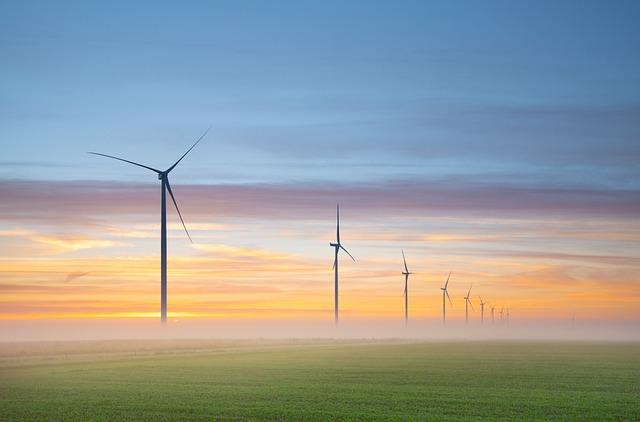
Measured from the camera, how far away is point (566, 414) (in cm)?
3894

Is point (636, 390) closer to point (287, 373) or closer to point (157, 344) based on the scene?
point (287, 373)

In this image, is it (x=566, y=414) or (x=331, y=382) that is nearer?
(x=566, y=414)

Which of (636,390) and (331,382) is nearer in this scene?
(636,390)

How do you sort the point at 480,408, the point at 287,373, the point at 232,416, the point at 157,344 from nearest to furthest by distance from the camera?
the point at 232,416 < the point at 480,408 < the point at 287,373 < the point at 157,344

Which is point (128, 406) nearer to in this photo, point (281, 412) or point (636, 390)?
point (281, 412)

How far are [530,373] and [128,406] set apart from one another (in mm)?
36019

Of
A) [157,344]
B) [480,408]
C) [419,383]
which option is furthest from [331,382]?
[157,344]

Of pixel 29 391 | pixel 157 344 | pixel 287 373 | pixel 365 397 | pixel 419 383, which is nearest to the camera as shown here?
pixel 365 397

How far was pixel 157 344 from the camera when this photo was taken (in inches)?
4771

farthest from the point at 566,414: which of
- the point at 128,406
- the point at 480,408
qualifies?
the point at 128,406

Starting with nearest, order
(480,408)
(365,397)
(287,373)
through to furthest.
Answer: (480,408), (365,397), (287,373)

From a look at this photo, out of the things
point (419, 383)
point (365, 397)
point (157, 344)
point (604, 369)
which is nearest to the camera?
point (365, 397)

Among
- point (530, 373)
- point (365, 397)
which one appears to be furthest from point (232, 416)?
point (530, 373)

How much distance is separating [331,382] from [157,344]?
2729 inches
